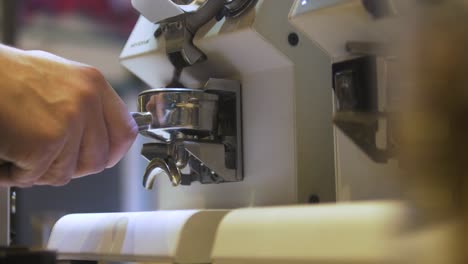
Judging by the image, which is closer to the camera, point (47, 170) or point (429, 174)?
point (429, 174)

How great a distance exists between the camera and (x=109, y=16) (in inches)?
56.3

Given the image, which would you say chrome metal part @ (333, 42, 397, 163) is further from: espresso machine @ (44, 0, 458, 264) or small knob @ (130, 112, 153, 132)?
small knob @ (130, 112, 153, 132)

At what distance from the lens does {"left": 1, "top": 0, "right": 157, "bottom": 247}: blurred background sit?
1.32 metres

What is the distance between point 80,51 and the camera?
140cm

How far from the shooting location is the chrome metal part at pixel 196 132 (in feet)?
2.21

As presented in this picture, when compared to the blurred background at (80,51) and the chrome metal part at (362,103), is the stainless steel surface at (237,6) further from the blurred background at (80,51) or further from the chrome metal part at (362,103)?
the blurred background at (80,51)

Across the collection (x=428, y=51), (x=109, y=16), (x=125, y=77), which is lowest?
(x=428, y=51)

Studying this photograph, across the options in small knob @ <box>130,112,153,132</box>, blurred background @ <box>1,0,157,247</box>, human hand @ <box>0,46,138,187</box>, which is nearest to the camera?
human hand @ <box>0,46,138,187</box>

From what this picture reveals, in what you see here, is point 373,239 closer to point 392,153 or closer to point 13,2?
point 392,153

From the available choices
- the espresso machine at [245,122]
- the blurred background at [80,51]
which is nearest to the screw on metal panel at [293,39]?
the espresso machine at [245,122]

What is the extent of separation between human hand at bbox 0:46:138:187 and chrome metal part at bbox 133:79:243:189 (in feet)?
0.19

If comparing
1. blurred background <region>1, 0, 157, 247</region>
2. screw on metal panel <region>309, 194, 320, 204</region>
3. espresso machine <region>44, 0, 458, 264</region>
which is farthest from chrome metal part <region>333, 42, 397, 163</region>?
blurred background <region>1, 0, 157, 247</region>

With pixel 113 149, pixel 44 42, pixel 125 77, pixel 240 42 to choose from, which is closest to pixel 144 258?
pixel 113 149

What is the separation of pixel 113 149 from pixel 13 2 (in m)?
0.90
